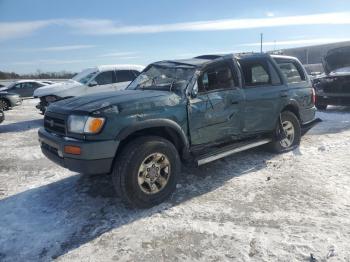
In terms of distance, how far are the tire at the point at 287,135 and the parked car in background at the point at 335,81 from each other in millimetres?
4754

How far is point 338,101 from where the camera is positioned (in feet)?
35.2

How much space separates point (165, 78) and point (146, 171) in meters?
1.62

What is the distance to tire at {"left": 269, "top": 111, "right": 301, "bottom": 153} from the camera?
6.32 m

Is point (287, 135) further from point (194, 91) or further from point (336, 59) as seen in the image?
point (336, 59)

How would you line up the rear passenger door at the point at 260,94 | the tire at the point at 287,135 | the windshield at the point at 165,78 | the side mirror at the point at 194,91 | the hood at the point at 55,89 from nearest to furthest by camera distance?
the side mirror at the point at 194,91, the windshield at the point at 165,78, the rear passenger door at the point at 260,94, the tire at the point at 287,135, the hood at the point at 55,89

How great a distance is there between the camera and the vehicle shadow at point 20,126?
10227mm

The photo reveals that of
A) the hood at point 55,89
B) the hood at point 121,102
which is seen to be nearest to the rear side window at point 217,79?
the hood at point 121,102

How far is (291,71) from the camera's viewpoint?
6.74 m

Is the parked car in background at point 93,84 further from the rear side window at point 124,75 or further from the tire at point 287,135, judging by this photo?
the tire at point 287,135

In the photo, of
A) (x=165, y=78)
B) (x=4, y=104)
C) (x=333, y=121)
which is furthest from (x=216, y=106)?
(x=4, y=104)

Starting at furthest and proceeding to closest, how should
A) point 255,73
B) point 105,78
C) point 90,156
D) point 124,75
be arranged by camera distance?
point 124,75 → point 105,78 → point 255,73 → point 90,156

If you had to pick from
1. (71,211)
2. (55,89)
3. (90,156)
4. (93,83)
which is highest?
(93,83)

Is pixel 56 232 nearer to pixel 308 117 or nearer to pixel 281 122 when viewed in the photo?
pixel 281 122

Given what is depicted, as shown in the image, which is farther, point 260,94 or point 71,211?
point 260,94
